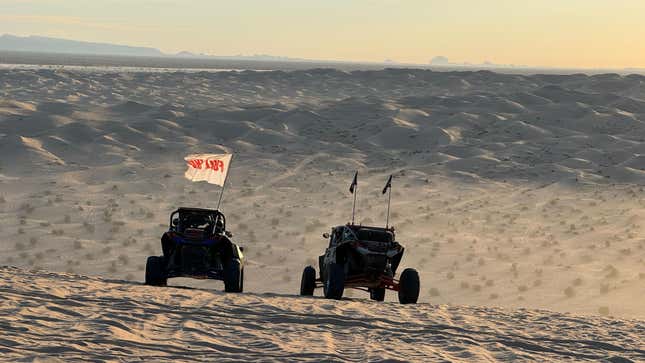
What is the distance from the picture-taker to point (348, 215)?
99.9 ft

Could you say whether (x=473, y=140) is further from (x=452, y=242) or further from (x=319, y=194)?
(x=452, y=242)

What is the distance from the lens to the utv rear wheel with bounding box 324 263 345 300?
15.7 m

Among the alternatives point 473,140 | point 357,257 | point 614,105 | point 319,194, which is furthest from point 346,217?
point 614,105

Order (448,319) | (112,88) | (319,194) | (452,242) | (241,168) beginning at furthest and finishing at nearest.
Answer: (112,88)
(241,168)
(319,194)
(452,242)
(448,319)

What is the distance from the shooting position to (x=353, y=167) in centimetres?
4266

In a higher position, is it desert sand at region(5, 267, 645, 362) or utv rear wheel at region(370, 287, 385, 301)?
desert sand at region(5, 267, 645, 362)

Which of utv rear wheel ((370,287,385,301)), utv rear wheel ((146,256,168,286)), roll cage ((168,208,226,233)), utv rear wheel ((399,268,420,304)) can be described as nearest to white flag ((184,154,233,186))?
A: roll cage ((168,208,226,233))

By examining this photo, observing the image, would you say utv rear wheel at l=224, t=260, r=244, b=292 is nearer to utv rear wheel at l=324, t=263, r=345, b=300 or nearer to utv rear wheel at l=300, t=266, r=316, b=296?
utv rear wheel at l=300, t=266, r=316, b=296

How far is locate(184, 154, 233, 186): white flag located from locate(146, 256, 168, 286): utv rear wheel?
2.17 meters

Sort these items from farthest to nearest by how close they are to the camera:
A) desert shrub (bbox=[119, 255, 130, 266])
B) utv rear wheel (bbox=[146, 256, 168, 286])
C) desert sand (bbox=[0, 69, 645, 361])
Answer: desert shrub (bbox=[119, 255, 130, 266])
utv rear wheel (bbox=[146, 256, 168, 286])
desert sand (bbox=[0, 69, 645, 361])

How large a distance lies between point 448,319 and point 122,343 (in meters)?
5.31

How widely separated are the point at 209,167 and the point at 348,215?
43.0ft

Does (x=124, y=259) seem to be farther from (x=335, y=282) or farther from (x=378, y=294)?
(x=335, y=282)

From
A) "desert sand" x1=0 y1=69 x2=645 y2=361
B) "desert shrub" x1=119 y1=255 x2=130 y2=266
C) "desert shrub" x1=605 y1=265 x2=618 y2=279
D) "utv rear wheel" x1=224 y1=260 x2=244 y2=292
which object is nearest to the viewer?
"desert sand" x1=0 y1=69 x2=645 y2=361
